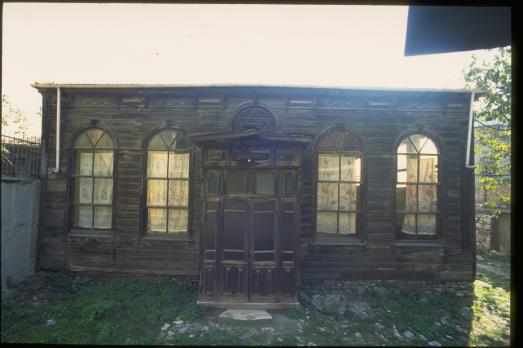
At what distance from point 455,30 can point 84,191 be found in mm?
8292

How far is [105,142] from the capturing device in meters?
6.97

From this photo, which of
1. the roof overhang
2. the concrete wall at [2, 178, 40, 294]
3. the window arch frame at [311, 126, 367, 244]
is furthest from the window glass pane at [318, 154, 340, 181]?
the concrete wall at [2, 178, 40, 294]

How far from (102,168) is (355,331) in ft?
22.9

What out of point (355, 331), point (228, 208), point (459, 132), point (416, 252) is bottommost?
point (355, 331)

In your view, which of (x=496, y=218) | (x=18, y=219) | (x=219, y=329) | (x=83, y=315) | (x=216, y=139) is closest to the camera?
(x=219, y=329)

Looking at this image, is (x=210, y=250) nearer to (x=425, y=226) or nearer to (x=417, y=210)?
(x=417, y=210)

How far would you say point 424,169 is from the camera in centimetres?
687

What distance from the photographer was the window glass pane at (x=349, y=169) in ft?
22.3

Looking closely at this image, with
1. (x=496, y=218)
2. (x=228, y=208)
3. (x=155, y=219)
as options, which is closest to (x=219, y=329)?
(x=228, y=208)

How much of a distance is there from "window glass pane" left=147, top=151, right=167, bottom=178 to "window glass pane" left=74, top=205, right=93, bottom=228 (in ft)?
6.05

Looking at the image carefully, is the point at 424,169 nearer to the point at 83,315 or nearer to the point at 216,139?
the point at 216,139

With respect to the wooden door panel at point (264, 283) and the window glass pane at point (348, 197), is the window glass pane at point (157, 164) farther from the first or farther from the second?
the window glass pane at point (348, 197)

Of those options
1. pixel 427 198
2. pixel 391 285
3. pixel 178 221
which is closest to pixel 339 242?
pixel 391 285

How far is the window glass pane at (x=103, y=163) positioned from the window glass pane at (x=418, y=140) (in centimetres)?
793
